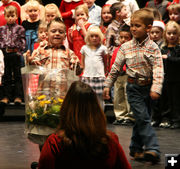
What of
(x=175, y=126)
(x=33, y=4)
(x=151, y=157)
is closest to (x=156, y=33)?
(x=175, y=126)

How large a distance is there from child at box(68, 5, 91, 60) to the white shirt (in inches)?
22.6

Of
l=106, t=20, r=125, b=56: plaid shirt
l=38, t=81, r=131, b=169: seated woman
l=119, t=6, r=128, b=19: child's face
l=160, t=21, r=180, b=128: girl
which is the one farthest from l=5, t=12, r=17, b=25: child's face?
l=38, t=81, r=131, b=169: seated woman

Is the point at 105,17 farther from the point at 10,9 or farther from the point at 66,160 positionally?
the point at 66,160

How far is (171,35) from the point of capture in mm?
7441

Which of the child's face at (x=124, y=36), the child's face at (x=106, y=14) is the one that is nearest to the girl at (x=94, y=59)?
the child's face at (x=124, y=36)

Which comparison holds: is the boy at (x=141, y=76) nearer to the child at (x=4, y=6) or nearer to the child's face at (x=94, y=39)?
the child's face at (x=94, y=39)

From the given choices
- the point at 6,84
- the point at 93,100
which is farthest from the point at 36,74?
the point at 6,84

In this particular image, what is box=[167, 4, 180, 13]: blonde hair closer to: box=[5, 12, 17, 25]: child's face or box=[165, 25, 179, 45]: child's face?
box=[165, 25, 179, 45]: child's face

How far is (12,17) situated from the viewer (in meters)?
8.41

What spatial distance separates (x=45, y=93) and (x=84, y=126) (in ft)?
6.66

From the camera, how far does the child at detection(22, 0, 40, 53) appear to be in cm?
854

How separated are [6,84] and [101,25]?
2.02m

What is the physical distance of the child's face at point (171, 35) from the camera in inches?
293

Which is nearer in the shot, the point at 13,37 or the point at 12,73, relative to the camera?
the point at 13,37
